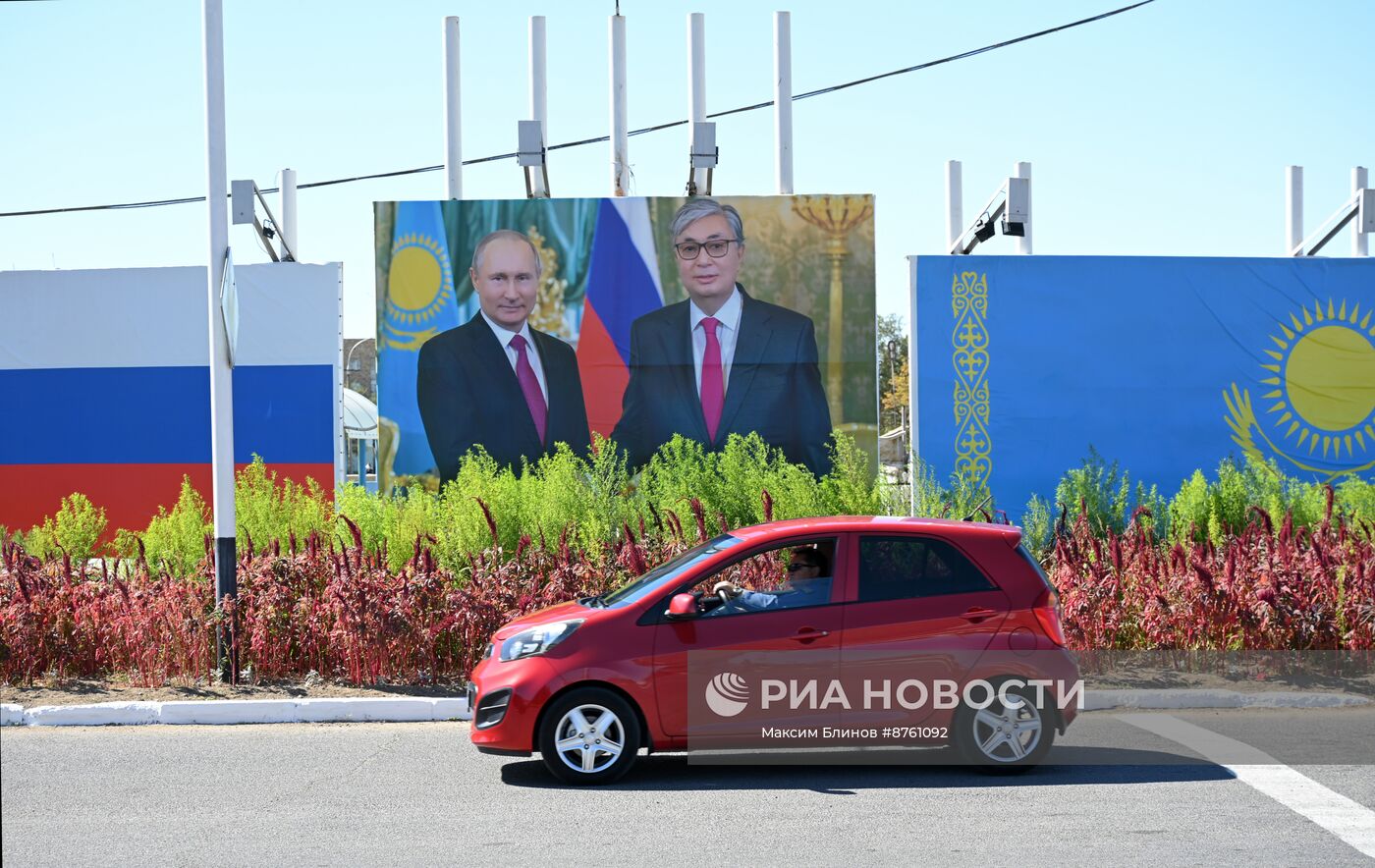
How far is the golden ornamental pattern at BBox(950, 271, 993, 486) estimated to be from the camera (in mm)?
18750

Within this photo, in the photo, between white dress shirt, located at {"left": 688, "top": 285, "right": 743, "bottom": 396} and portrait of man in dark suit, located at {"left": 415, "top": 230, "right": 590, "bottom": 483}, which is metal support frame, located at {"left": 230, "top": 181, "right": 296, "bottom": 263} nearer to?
portrait of man in dark suit, located at {"left": 415, "top": 230, "right": 590, "bottom": 483}

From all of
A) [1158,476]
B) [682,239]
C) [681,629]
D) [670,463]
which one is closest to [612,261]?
[682,239]

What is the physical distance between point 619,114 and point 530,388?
14.5 ft

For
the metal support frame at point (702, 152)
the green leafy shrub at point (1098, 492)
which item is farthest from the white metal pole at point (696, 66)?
the green leafy shrub at point (1098, 492)

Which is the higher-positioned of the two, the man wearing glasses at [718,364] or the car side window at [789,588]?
the man wearing glasses at [718,364]

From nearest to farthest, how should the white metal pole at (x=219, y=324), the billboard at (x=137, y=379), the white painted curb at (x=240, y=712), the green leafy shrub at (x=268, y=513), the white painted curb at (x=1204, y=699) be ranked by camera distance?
1. the white painted curb at (x=240, y=712)
2. the white painted curb at (x=1204, y=699)
3. the white metal pole at (x=219, y=324)
4. the green leafy shrub at (x=268, y=513)
5. the billboard at (x=137, y=379)

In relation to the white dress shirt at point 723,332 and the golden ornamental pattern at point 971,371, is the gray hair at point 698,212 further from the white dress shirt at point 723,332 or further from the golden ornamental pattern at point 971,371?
the golden ornamental pattern at point 971,371

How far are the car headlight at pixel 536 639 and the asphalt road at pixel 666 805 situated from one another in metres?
0.77

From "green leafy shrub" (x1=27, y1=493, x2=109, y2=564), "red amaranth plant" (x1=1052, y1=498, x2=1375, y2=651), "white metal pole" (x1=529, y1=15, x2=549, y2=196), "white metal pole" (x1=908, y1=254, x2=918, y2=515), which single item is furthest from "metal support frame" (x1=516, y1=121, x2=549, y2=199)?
"red amaranth plant" (x1=1052, y1=498, x2=1375, y2=651)

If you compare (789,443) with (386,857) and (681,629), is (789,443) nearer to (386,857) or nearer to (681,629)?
(681,629)

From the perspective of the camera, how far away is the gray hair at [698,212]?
61.7 feet

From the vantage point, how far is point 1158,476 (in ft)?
61.7

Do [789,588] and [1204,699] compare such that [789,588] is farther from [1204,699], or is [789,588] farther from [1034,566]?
[1204,699]

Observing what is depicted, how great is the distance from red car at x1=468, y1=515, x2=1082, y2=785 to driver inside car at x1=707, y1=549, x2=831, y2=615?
0.04 ft
